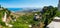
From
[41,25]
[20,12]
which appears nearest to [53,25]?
[41,25]

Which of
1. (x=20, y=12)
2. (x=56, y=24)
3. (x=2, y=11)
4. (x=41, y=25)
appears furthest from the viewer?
(x=20, y=12)

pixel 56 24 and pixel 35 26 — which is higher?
pixel 56 24

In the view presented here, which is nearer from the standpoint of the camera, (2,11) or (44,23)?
(44,23)

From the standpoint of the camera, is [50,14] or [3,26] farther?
[50,14]

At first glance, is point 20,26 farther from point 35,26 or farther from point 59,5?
point 59,5

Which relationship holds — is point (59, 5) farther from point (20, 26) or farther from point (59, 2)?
point (20, 26)

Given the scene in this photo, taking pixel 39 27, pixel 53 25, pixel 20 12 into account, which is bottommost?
pixel 20 12

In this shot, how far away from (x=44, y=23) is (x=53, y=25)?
6.43 meters

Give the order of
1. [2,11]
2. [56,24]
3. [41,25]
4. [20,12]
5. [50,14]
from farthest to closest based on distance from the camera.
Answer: [20,12] → [2,11] → [50,14] → [41,25] → [56,24]

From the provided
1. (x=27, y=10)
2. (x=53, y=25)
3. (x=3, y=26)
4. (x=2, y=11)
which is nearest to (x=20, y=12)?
(x=27, y=10)

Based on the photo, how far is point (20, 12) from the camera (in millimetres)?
47625

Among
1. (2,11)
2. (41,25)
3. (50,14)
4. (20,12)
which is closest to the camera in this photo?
(41,25)

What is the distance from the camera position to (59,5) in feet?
84.9

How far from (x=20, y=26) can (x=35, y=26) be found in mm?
1295
